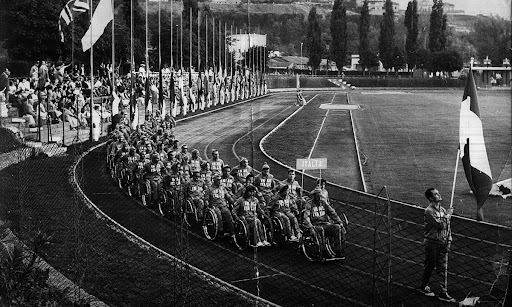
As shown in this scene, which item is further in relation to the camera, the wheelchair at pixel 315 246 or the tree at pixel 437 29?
the tree at pixel 437 29

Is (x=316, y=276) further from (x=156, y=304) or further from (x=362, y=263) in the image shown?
(x=156, y=304)

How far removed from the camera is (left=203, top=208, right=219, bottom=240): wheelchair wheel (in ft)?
44.7

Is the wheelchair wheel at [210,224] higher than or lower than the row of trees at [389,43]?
lower

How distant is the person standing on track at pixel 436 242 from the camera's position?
392 inches

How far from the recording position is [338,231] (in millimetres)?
12219

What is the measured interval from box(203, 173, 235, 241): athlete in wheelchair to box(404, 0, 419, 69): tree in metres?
4.43

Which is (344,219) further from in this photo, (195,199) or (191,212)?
(191,212)

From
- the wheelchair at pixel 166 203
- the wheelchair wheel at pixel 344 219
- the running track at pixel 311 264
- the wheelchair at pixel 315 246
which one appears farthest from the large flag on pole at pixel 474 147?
the wheelchair at pixel 166 203

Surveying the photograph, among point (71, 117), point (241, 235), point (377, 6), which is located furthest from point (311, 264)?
point (71, 117)

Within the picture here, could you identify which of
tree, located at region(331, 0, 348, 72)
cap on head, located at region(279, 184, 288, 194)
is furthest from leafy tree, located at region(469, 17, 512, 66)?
tree, located at region(331, 0, 348, 72)

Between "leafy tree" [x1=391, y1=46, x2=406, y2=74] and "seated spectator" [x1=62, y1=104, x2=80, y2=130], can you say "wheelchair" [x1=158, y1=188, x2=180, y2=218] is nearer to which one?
"leafy tree" [x1=391, y1=46, x2=406, y2=74]

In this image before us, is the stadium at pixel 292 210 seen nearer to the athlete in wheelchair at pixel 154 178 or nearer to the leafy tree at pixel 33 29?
the athlete in wheelchair at pixel 154 178

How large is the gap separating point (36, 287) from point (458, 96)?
892 centimetres

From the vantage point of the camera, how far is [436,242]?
32.4 feet
